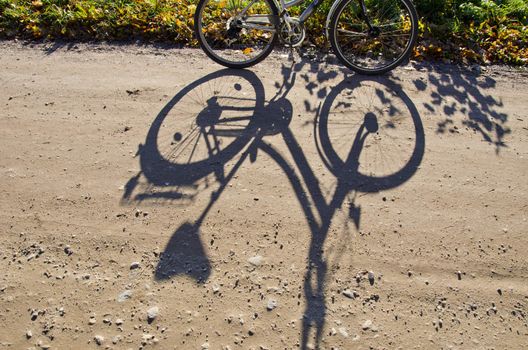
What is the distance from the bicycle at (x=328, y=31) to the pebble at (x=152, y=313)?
348 cm

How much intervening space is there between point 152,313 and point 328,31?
3.87 metres

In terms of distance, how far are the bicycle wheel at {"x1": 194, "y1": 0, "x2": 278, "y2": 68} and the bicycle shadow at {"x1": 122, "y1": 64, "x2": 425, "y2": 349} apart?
37 cm

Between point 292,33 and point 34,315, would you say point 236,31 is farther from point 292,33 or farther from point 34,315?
→ point 34,315

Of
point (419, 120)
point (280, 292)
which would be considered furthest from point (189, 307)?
point (419, 120)

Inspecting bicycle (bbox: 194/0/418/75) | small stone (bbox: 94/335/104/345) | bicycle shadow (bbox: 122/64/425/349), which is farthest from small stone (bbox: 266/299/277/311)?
bicycle (bbox: 194/0/418/75)

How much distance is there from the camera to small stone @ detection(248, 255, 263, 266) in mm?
3445

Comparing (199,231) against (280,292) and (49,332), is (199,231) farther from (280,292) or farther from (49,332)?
(49,332)

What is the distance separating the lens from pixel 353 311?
3135 mm

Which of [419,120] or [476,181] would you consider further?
[419,120]

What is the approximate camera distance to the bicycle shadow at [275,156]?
3.46 metres

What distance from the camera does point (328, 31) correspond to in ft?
17.2

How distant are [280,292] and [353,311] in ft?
1.84

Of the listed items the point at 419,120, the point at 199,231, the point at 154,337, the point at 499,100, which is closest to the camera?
the point at 154,337

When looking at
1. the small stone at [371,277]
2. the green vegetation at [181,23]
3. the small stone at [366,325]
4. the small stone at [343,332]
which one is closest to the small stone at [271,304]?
the small stone at [343,332]
